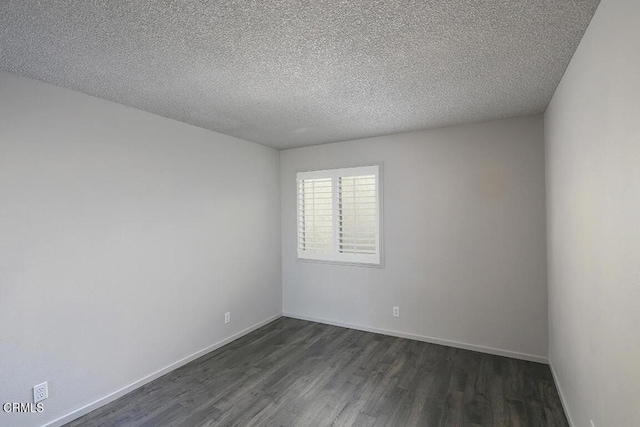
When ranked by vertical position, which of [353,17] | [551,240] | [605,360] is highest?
[353,17]

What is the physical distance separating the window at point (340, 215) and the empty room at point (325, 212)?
0.03 meters

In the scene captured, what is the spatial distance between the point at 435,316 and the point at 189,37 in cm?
358

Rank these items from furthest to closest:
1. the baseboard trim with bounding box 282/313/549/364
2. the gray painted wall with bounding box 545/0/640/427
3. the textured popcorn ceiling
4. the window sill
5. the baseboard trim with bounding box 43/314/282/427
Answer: the window sill < the baseboard trim with bounding box 282/313/549/364 < the baseboard trim with bounding box 43/314/282/427 < the textured popcorn ceiling < the gray painted wall with bounding box 545/0/640/427

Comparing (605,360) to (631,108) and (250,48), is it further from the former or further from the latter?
(250,48)

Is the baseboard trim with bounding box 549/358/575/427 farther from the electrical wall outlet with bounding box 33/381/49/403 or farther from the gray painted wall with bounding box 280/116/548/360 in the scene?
the electrical wall outlet with bounding box 33/381/49/403

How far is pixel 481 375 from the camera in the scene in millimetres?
2914

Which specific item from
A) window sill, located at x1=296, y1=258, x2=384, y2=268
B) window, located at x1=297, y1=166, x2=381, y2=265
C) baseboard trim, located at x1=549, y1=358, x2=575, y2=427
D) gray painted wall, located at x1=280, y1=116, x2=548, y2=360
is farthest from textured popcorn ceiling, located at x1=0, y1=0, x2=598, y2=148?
baseboard trim, located at x1=549, y1=358, x2=575, y2=427

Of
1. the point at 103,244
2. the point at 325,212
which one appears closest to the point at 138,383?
the point at 103,244

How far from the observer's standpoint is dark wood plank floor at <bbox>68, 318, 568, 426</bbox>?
234cm

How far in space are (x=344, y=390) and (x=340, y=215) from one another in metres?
2.15

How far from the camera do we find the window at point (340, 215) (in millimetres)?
4031

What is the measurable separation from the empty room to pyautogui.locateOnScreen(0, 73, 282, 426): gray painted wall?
0.02 meters

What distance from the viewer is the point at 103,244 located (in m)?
2.59

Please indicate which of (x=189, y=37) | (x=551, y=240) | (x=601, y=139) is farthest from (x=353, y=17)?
(x=551, y=240)
